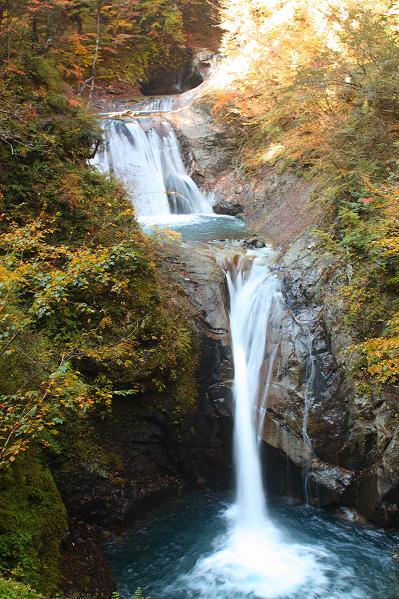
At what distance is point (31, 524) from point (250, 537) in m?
3.21

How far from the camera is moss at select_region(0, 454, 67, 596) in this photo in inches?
159

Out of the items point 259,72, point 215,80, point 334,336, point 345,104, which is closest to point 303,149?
point 345,104

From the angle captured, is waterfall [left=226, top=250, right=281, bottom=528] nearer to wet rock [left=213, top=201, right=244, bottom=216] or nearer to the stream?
the stream

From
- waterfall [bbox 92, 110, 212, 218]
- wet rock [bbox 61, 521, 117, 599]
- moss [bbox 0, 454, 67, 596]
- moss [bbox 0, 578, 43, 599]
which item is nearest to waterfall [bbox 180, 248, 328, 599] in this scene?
wet rock [bbox 61, 521, 117, 599]

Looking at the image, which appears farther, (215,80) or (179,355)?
(215,80)

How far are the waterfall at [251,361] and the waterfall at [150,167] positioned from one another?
4585 mm

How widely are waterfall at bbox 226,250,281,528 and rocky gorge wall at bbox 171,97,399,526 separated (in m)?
0.19

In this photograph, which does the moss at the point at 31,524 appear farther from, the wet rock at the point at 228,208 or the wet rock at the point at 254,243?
the wet rock at the point at 228,208

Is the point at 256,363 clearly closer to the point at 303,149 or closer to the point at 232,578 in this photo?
the point at 232,578

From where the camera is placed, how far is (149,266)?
721 cm

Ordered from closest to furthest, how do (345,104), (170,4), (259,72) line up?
(345,104), (259,72), (170,4)

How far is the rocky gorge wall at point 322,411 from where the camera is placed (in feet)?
20.9

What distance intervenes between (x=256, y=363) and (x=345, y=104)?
5319 millimetres

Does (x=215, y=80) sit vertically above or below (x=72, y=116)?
above
